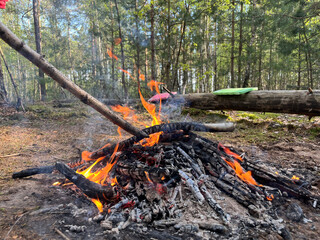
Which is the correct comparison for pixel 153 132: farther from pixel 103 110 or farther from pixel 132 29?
pixel 132 29

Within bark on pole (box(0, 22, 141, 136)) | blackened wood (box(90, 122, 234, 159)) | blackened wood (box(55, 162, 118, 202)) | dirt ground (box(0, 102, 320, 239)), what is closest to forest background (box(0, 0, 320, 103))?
bark on pole (box(0, 22, 141, 136))

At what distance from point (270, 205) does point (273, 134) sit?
4651mm

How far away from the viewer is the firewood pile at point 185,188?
2141mm

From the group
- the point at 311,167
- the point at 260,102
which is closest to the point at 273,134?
the point at 260,102

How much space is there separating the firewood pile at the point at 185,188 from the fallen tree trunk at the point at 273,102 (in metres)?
3.55

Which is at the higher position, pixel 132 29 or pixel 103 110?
pixel 132 29

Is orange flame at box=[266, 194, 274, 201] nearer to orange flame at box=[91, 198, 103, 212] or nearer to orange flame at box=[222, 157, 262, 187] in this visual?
orange flame at box=[222, 157, 262, 187]

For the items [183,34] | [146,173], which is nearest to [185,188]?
[146,173]

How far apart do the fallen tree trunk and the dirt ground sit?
90 centimetres

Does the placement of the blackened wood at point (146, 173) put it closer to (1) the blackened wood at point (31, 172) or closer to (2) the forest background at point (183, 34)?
(1) the blackened wood at point (31, 172)

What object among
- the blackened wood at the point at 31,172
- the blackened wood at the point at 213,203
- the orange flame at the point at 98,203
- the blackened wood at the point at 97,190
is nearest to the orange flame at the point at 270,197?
the blackened wood at the point at 213,203

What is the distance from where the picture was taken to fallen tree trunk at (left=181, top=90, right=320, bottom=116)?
5.62m

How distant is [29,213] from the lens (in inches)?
91.4

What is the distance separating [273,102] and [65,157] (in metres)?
6.33
